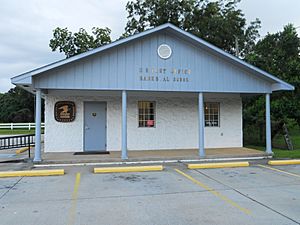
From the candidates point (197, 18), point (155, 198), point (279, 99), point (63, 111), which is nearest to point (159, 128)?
point (63, 111)

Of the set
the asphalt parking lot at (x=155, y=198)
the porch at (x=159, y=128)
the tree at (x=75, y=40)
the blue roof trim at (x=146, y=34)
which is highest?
the tree at (x=75, y=40)

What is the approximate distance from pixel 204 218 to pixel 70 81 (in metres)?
7.41

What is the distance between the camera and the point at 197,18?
28625 mm

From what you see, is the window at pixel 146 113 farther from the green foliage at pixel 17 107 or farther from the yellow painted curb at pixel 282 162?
the green foliage at pixel 17 107

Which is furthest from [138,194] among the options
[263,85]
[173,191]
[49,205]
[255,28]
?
[255,28]

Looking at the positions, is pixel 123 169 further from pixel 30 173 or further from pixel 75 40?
pixel 75 40

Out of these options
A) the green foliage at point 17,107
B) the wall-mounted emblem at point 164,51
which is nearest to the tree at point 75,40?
the wall-mounted emblem at point 164,51

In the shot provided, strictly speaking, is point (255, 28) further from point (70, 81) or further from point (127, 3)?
point (70, 81)

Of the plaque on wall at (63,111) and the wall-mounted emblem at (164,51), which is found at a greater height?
the wall-mounted emblem at (164,51)

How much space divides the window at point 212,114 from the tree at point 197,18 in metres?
14.4

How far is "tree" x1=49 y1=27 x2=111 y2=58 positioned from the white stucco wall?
A: 18243 mm

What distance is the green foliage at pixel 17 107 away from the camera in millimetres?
52625

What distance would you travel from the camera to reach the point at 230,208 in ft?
17.7

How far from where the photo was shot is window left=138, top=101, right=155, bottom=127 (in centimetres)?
1353
